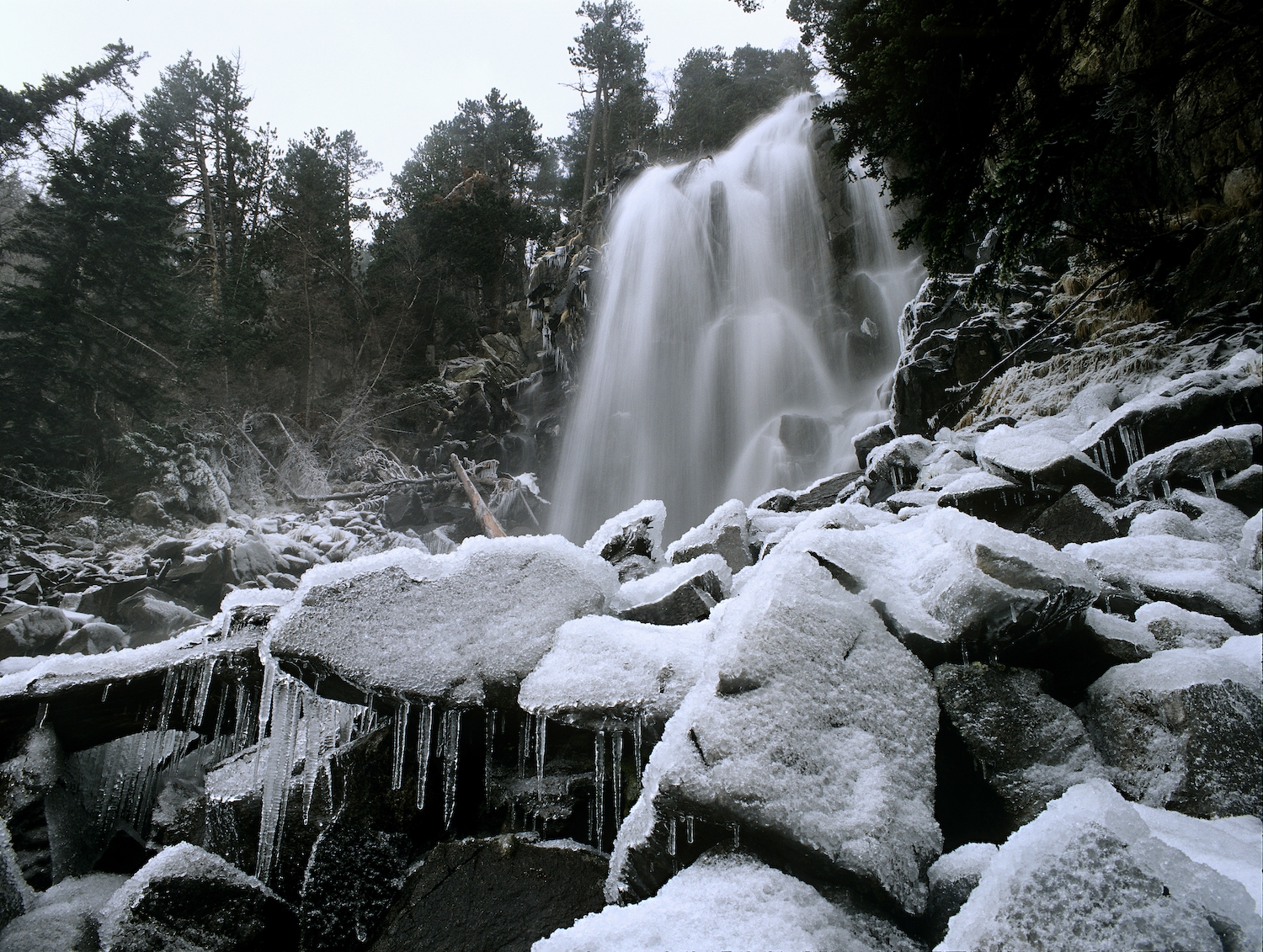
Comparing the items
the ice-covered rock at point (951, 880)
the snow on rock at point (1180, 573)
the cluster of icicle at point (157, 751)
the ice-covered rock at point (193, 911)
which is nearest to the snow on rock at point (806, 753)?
the ice-covered rock at point (951, 880)

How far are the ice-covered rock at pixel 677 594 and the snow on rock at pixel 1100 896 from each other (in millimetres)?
2062

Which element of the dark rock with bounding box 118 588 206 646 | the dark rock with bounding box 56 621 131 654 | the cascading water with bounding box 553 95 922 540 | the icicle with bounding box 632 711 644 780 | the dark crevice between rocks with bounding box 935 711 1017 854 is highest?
the cascading water with bounding box 553 95 922 540

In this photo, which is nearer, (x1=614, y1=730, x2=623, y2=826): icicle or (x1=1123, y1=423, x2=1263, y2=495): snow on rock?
(x1=614, y1=730, x2=623, y2=826): icicle

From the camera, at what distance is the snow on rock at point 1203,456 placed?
3775 millimetres

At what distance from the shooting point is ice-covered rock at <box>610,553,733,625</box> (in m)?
3.48

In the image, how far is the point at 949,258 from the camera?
545 centimetres

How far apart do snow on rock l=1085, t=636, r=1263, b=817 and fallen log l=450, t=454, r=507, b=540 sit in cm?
878

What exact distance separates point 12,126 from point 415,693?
2227cm

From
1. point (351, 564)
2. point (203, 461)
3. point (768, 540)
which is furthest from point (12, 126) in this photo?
point (768, 540)

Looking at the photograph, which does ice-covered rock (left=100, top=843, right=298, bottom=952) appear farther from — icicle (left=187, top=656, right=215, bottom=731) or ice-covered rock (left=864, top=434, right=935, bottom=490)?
ice-covered rock (left=864, top=434, right=935, bottom=490)

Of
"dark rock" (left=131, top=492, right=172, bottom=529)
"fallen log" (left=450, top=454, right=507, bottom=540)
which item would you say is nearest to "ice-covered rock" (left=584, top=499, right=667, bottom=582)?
"fallen log" (left=450, top=454, right=507, bottom=540)

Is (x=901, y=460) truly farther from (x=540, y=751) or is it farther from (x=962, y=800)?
(x=540, y=751)

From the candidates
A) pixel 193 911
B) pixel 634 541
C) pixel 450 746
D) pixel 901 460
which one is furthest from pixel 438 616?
pixel 901 460

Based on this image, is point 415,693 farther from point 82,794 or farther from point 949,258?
point 949,258
